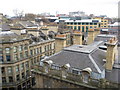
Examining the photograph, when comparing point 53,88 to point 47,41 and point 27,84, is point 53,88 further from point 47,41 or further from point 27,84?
point 47,41

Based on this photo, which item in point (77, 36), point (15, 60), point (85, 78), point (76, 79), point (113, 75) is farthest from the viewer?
point (15, 60)

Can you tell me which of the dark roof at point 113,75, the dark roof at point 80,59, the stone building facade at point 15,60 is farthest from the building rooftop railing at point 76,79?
the stone building facade at point 15,60

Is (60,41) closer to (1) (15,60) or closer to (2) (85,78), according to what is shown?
(2) (85,78)

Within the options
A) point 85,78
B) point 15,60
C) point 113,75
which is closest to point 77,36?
point 113,75

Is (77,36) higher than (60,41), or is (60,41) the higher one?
(77,36)

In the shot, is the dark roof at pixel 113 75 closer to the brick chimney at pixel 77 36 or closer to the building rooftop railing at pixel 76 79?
the building rooftop railing at pixel 76 79

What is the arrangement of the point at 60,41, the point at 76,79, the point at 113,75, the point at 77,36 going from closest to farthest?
the point at 76,79 < the point at 113,75 < the point at 60,41 < the point at 77,36

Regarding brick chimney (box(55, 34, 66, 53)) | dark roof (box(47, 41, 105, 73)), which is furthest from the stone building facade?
dark roof (box(47, 41, 105, 73))

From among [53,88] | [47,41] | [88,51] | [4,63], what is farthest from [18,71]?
[88,51]

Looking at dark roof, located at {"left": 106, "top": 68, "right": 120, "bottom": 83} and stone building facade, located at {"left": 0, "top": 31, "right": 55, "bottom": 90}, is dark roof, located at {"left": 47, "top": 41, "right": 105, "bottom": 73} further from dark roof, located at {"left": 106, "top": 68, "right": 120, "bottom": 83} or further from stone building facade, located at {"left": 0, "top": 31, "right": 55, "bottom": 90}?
stone building facade, located at {"left": 0, "top": 31, "right": 55, "bottom": 90}

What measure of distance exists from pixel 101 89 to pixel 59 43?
8.89m

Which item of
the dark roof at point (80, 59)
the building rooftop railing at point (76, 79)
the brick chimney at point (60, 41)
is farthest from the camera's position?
the brick chimney at point (60, 41)

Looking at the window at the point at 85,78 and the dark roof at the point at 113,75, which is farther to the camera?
the dark roof at the point at 113,75

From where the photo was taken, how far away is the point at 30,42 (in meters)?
32.9
